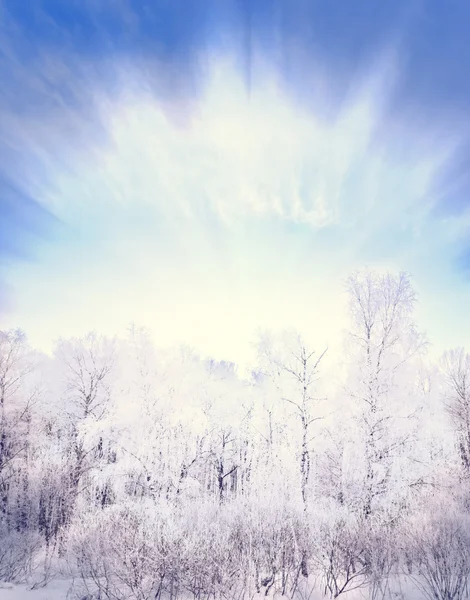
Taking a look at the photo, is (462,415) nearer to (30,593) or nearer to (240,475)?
(240,475)

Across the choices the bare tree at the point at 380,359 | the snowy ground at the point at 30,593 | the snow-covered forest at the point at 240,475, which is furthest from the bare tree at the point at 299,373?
the snowy ground at the point at 30,593

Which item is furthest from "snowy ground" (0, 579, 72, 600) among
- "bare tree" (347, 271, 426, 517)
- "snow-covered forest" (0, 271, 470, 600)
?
"bare tree" (347, 271, 426, 517)

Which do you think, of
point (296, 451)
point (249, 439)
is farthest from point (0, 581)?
point (249, 439)

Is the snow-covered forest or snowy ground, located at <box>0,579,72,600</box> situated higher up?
the snow-covered forest

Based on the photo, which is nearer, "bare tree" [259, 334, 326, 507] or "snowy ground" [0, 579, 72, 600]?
"snowy ground" [0, 579, 72, 600]

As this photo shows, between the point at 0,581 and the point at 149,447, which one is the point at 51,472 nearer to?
the point at 149,447

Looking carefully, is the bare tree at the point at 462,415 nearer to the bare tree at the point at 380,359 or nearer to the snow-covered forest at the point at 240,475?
the snow-covered forest at the point at 240,475

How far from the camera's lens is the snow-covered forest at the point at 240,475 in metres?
9.60

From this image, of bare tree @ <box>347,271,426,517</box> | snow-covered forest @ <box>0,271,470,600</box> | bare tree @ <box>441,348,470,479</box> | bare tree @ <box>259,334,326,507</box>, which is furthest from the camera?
bare tree @ <box>441,348,470,479</box>

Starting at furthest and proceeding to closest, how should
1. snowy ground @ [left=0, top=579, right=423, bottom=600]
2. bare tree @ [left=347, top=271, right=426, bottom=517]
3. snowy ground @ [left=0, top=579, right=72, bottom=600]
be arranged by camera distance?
1. bare tree @ [left=347, top=271, right=426, bottom=517]
2. snowy ground @ [left=0, top=579, right=72, bottom=600]
3. snowy ground @ [left=0, top=579, right=423, bottom=600]

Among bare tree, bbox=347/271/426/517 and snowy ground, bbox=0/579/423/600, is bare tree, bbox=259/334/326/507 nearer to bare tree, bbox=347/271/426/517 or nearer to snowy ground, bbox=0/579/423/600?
bare tree, bbox=347/271/426/517

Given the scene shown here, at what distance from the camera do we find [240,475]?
1169 inches

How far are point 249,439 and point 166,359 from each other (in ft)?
31.2

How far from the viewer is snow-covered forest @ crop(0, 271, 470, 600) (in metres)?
9.60
